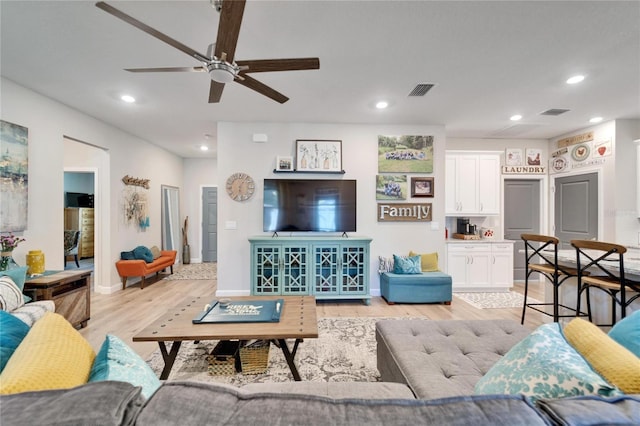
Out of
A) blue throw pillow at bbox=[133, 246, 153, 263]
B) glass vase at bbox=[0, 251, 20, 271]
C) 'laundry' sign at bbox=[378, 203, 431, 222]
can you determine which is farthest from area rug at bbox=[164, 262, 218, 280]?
'laundry' sign at bbox=[378, 203, 431, 222]

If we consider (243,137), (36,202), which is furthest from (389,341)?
(36,202)

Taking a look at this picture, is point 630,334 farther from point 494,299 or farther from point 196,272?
point 196,272

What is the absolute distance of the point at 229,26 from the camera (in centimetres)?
149

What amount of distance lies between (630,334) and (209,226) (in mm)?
7136

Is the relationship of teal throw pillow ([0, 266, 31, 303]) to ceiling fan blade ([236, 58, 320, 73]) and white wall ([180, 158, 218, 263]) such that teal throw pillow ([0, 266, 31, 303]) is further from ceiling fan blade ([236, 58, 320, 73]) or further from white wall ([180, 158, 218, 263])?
white wall ([180, 158, 218, 263])

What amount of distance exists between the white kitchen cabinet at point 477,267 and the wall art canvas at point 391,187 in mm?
1183

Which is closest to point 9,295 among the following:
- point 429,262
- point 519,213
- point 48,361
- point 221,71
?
point 48,361

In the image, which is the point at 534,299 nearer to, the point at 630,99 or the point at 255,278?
the point at 630,99

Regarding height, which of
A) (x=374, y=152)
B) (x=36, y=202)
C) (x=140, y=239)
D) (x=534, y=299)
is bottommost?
(x=534, y=299)

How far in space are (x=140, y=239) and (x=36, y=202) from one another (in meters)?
2.13

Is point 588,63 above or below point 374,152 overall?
above

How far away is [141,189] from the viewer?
5.16m

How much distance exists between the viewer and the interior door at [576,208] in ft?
14.2

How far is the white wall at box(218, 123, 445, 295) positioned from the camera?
4.14 metres
